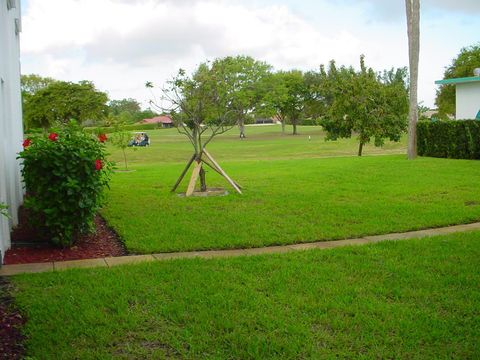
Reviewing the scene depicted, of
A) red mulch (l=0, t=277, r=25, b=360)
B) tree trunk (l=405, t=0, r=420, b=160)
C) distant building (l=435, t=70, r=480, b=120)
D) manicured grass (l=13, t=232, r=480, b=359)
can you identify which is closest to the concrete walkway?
manicured grass (l=13, t=232, r=480, b=359)

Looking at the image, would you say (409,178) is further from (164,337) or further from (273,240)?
(164,337)

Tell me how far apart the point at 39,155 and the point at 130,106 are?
114137 millimetres

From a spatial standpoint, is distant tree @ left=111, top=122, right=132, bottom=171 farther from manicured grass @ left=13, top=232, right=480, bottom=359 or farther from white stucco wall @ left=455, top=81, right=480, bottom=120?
manicured grass @ left=13, top=232, right=480, bottom=359

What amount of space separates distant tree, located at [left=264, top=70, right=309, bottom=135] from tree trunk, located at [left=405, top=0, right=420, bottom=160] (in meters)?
45.7

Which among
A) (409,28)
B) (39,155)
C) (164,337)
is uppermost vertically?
(409,28)

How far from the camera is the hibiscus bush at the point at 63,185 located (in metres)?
6.27

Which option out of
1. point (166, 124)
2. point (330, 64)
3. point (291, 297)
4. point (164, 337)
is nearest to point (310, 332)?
point (291, 297)

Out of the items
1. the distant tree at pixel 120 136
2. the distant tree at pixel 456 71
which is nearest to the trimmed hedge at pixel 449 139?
the distant tree at pixel 120 136

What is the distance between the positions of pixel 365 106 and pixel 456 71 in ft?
65.2

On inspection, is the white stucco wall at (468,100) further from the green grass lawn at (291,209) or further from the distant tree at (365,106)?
the green grass lawn at (291,209)

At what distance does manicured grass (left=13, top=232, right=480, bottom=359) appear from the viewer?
352 cm

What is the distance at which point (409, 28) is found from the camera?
1867 cm

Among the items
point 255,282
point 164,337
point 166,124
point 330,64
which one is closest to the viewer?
point 164,337

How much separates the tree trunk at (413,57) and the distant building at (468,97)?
4.93m
